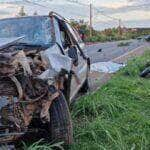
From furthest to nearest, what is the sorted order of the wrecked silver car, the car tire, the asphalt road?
the asphalt road, the car tire, the wrecked silver car

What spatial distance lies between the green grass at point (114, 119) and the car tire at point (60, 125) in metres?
0.22

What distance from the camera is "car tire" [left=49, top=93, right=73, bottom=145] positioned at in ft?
21.7

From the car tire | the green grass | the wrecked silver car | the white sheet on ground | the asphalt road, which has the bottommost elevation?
the asphalt road

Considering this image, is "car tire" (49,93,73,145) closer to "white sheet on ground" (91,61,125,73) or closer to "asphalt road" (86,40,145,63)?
"white sheet on ground" (91,61,125,73)

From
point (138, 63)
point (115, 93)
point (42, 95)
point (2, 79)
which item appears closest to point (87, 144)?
point (42, 95)

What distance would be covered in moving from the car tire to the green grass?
216mm

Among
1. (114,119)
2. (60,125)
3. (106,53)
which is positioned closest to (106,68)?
(114,119)

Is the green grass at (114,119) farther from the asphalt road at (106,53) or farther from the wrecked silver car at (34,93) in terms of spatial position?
the asphalt road at (106,53)

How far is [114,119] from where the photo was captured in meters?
8.23

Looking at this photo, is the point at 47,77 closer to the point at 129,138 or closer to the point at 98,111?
the point at 129,138

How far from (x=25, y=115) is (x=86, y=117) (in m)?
2.32

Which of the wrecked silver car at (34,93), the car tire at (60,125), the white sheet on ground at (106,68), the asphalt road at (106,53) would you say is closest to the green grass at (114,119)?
the car tire at (60,125)

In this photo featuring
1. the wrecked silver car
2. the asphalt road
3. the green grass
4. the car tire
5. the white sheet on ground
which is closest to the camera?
the wrecked silver car

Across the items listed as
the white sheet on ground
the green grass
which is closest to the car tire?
the green grass
